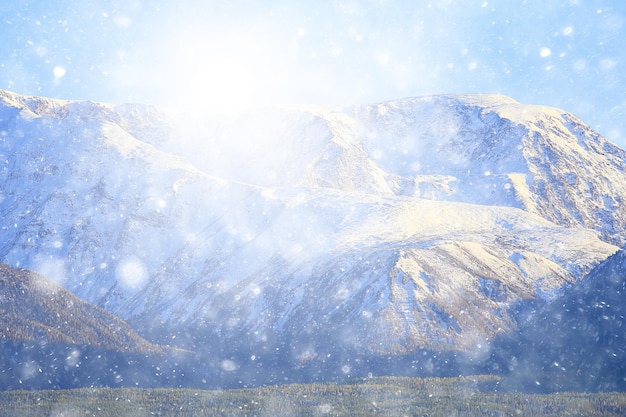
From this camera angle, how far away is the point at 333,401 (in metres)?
135

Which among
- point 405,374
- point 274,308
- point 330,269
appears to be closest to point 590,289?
point 405,374

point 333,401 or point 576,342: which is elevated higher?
point 576,342

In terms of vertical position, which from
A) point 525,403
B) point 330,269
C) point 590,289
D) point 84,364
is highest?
point 330,269

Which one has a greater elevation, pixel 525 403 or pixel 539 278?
pixel 539 278

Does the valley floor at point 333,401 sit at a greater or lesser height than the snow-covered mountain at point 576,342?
lesser

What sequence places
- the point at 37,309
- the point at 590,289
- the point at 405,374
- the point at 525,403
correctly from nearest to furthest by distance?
the point at 525,403 → the point at 405,374 → the point at 590,289 → the point at 37,309

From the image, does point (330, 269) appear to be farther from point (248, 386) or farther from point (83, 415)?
point (83, 415)

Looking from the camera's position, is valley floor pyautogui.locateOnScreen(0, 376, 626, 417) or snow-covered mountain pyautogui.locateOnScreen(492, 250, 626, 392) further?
snow-covered mountain pyautogui.locateOnScreen(492, 250, 626, 392)

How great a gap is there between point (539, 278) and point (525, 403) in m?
76.9

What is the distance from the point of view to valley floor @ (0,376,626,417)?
122812 millimetres

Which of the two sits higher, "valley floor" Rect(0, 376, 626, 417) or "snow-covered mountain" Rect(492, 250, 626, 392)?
"snow-covered mountain" Rect(492, 250, 626, 392)

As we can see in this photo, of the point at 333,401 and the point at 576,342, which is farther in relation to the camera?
the point at 576,342

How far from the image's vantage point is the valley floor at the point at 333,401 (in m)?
123

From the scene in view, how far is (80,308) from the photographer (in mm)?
199500
